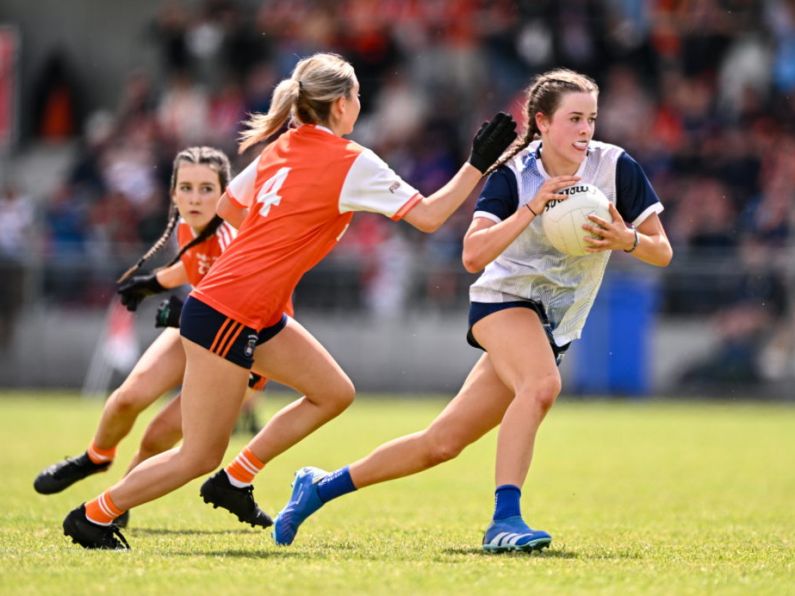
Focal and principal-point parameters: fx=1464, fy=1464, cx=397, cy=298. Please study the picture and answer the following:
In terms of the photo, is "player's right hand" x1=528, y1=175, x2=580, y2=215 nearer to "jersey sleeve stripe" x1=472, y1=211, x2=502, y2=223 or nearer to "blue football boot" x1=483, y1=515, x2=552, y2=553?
"jersey sleeve stripe" x1=472, y1=211, x2=502, y2=223

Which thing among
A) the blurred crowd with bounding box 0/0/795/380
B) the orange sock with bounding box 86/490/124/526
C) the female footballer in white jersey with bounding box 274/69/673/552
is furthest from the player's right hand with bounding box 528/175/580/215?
the blurred crowd with bounding box 0/0/795/380

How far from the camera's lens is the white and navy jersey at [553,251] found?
21.5ft

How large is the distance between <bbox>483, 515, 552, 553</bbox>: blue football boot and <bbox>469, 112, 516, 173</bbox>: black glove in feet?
4.94

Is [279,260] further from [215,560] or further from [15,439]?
[15,439]

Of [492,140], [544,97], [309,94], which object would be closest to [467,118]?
[544,97]

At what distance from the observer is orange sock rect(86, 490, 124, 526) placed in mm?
6242

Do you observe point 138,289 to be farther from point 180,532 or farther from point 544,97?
point 544,97

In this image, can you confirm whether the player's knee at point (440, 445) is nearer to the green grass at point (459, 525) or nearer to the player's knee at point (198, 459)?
the green grass at point (459, 525)

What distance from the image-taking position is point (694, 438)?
14.2 metres

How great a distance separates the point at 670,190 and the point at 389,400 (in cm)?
461

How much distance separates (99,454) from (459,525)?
77.6 inches

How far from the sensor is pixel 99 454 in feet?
25.8

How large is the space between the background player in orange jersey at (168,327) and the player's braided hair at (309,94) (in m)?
Result: 1.36

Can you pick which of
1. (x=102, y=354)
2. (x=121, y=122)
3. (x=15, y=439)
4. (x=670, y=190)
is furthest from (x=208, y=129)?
(x=15, y=439)
